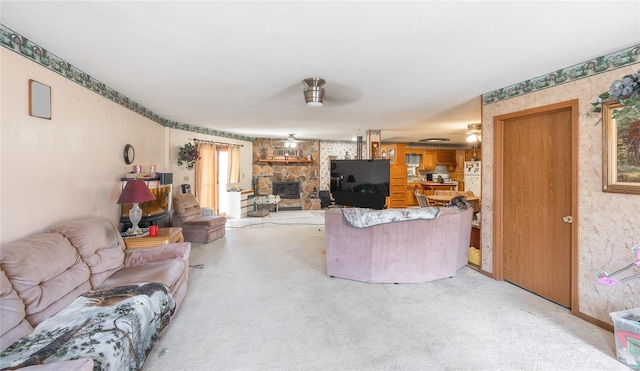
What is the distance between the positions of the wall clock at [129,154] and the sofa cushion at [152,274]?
1777 millimetres

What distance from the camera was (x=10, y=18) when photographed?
5.93ft

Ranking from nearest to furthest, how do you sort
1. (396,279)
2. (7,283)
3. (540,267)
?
(7,283) → (540,267) → (396,279)

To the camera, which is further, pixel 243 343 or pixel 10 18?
pixel 243 343

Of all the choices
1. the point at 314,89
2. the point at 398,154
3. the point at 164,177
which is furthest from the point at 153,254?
the point at 398,154

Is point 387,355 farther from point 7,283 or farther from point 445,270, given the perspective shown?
point 7,283

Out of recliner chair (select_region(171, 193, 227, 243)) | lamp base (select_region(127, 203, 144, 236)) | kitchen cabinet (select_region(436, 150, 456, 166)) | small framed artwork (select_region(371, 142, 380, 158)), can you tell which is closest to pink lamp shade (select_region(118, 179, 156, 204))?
lamp base (select_region(127, 203, 144, 236))

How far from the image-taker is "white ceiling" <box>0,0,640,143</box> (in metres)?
1.68

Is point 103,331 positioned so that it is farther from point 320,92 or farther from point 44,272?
point 320,92

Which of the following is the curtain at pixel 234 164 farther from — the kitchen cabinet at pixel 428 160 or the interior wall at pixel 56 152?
the kitchen cabinet at pixel 428 160

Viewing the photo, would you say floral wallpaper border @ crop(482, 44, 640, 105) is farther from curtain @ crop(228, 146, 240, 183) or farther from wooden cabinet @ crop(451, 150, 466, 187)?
wooden cabinet @ crop(451, 150, 466, 187)

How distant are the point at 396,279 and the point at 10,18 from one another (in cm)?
396

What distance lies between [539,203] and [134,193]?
4538mm

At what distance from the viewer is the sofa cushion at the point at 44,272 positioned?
1.68 metres

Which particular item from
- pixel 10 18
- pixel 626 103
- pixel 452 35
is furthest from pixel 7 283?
pixel 626 103
